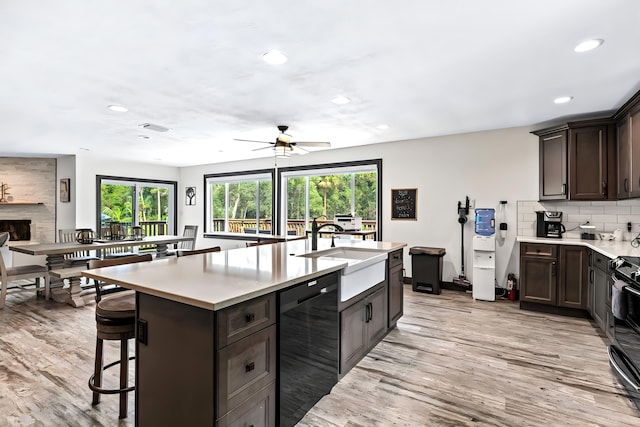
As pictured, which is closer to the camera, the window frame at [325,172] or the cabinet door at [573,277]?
the cabinet door at [573,277]

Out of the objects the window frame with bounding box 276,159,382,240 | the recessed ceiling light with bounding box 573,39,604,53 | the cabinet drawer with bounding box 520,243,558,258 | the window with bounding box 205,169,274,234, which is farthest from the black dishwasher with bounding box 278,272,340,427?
the window with bounding box 205,169,274,234

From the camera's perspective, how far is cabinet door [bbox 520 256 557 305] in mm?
4027

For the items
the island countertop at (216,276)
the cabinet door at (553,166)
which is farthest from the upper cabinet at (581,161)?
the island countertop at (216,276)

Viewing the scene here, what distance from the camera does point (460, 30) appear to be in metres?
2.23

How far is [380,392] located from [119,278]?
1.89 metres

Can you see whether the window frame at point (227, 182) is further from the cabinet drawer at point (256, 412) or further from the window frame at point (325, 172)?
the cabinet drawer at point (256, 412)

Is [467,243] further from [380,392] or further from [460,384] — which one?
[380,392]

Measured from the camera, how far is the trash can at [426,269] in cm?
504

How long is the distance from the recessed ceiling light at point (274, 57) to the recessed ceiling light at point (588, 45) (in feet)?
7.33

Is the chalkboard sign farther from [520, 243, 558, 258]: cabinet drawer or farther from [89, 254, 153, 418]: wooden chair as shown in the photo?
[89, 254, 153, 418]: wooden chair

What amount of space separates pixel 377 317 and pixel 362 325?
354 millimetres

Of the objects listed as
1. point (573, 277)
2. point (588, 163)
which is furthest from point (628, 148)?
point (573, 277)

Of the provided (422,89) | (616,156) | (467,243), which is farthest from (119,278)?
(616,156)

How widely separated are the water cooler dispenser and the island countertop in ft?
10.8
